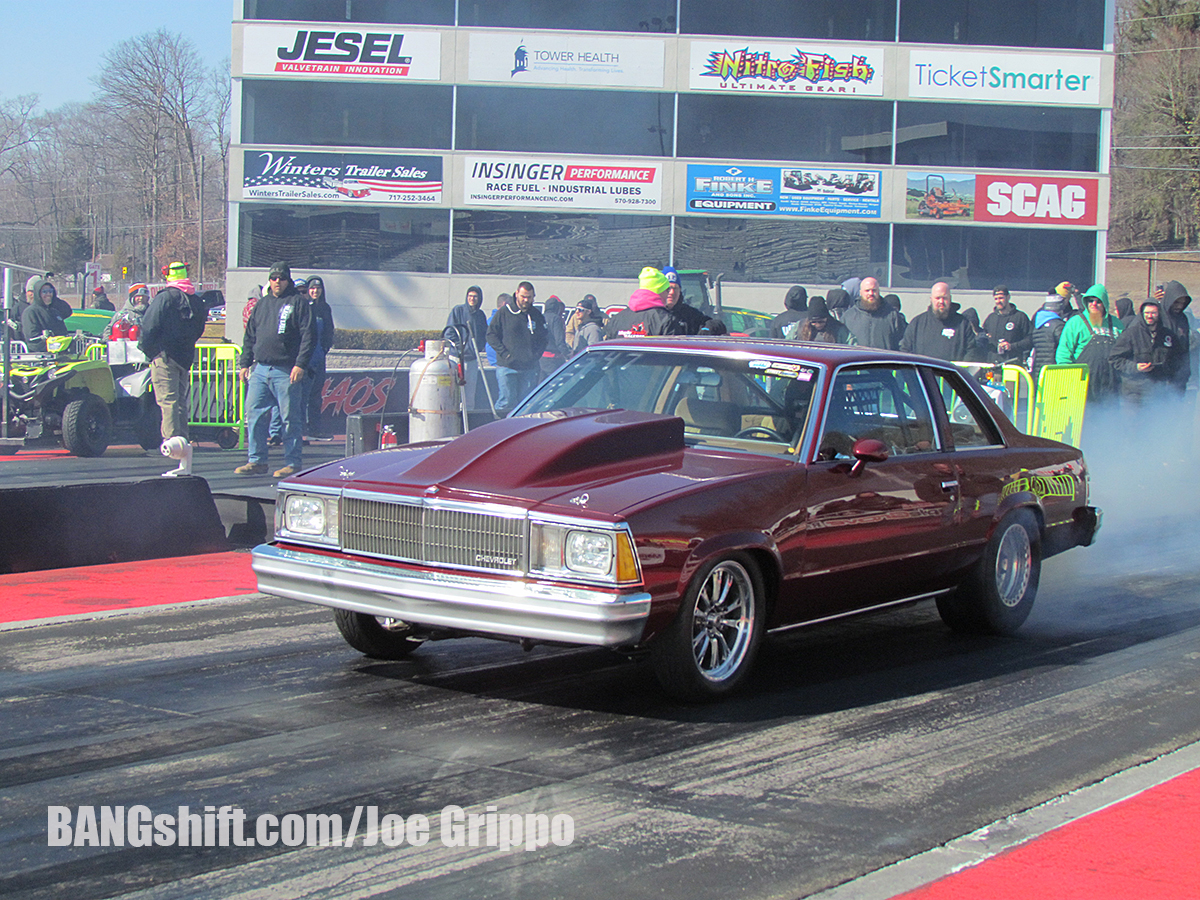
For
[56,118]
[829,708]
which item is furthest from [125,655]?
[56,118]

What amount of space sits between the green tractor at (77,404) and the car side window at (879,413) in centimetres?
1117

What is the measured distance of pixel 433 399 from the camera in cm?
1085

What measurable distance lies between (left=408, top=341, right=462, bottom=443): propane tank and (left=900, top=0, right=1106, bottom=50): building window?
27.0 m

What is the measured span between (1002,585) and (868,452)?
1.70 meters

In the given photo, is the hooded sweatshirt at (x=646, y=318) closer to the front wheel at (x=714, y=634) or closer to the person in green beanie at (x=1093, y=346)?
the front wheel at (x=714, y=634)

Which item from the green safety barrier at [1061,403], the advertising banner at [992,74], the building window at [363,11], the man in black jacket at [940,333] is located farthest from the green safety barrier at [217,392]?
the advertising banner at [992,74]

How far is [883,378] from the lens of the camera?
6402 millimetres

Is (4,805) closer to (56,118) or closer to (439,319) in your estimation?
(439,319)

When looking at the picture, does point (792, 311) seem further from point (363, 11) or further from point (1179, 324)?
point (363, 11)

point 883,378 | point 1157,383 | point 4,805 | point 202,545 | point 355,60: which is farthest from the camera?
point 355,60

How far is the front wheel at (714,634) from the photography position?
16.6 ft

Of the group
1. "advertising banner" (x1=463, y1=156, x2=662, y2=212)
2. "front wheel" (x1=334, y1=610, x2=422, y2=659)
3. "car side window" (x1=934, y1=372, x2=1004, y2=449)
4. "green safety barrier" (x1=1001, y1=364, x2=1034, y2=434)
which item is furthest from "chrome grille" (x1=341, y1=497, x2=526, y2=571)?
"advertising banner" (x1=463, y1=156, x2=662, y2=212)

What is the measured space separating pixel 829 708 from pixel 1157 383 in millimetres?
11117

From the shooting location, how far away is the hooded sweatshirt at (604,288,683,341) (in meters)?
10.6
